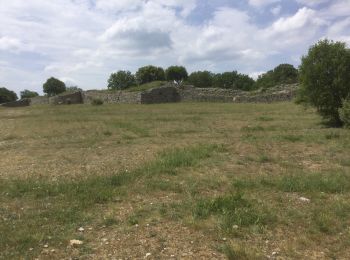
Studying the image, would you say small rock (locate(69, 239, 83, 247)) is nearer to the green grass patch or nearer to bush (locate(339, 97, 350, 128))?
the green grass patch

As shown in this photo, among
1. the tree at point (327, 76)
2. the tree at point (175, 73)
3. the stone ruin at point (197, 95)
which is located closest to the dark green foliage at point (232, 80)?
the tree at point (175, 73)

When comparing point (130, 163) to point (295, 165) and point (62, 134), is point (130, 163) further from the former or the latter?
point (62, 134)

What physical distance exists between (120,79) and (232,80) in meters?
20.8

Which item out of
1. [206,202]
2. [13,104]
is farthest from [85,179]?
[13,104]

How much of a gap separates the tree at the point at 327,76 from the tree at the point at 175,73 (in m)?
55.9

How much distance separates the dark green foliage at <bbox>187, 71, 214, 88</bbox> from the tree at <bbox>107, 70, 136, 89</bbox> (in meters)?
11.9

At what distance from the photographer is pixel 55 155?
10.6 m

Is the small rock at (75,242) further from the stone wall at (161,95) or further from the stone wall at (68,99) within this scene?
the stone wall at (68,99)

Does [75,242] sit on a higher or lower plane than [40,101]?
higher

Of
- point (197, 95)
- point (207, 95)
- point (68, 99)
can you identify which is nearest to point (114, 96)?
point (68, 99)

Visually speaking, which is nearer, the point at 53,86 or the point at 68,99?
the point at 68,99

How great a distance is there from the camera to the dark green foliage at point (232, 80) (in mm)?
72500

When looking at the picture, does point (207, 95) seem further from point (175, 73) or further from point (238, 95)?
point (175, 73)

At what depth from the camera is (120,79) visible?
81.9 meters
